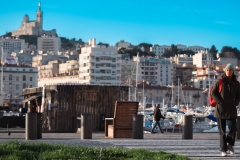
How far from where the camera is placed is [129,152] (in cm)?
1210

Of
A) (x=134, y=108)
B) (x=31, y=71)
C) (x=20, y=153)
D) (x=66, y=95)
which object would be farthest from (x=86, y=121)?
(x=31, y=71)

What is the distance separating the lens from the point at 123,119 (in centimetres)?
2231

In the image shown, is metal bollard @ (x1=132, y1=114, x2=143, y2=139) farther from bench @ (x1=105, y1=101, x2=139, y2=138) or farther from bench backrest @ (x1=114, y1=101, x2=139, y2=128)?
bench backrest @ (x1=114, y1=101, x2=139, y2=128)

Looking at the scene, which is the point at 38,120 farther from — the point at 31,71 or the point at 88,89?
the point at 31,71

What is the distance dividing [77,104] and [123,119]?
11227 mm

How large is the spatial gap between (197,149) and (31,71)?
17196 cm

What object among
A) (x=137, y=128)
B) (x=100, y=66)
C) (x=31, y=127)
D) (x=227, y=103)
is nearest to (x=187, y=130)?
(x=137, y=128)

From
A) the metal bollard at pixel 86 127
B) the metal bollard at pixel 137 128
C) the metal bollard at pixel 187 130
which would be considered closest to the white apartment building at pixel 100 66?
the metal bollard at pixel 187 130

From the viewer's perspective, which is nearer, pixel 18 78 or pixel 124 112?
pixel 124 112

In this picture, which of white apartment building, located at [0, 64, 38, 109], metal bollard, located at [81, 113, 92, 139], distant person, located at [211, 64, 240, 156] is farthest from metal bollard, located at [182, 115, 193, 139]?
white apartment building, located at [0, 64, 38, 109]

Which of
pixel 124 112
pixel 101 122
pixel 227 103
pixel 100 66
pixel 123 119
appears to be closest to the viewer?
pixel 227 103

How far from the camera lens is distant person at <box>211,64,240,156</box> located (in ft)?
43.0

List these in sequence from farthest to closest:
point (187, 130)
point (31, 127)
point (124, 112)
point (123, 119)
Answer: point (123, 119) → point (124, 112) → point (187, 130) → point (31, 127)

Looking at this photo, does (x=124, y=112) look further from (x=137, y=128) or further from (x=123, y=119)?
Answer: (x=137, y=128)
